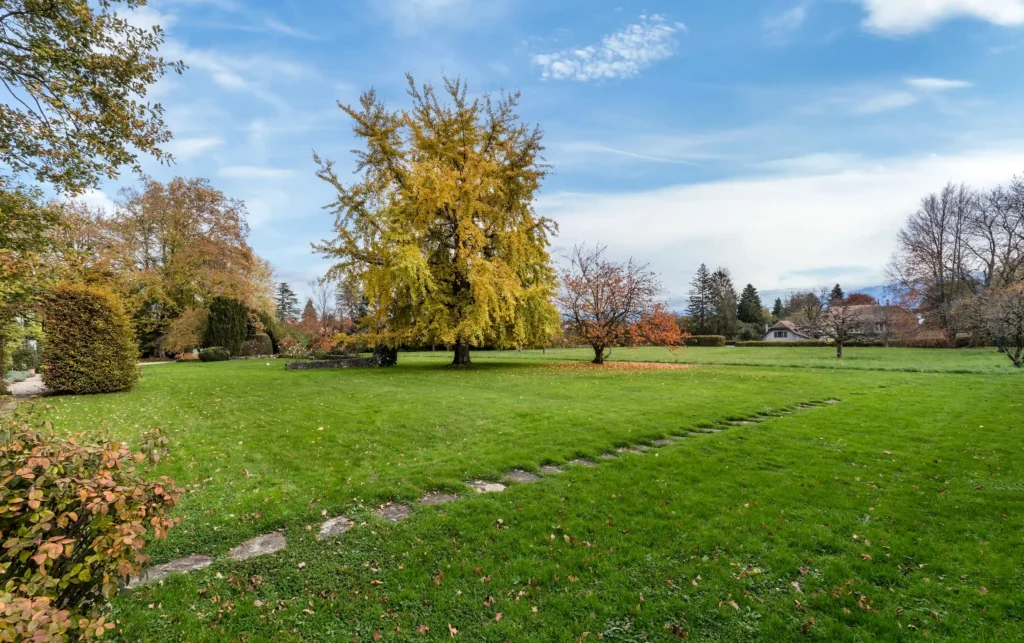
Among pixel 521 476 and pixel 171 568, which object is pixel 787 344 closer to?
pixel 521 476

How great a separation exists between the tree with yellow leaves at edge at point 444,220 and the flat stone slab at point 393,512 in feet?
37.1

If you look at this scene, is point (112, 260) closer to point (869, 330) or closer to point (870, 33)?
point (870, 33)

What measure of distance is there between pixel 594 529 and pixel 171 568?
3.66 meters

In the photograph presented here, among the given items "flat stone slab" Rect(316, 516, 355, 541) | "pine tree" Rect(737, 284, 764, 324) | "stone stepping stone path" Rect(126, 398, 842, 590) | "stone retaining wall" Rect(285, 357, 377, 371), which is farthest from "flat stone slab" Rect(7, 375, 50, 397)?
"pine tree" Rect(737, 284, 764, 324)

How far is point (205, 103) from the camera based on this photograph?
32.2 feet

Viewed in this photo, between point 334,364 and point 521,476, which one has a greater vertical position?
point 334,364

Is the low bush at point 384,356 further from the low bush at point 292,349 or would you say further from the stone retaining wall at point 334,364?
the low bush at point 292,349

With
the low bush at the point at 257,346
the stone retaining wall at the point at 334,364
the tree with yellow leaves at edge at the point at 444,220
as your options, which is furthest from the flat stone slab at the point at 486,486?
the low bush at the point at 257,346

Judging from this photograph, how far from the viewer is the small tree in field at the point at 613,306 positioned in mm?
20234

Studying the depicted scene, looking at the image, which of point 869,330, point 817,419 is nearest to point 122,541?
point 817,419

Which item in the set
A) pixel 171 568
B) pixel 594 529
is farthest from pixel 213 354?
pixel 594 529

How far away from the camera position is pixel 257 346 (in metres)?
29.8

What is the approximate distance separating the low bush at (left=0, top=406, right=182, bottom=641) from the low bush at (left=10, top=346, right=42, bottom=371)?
25247 mm

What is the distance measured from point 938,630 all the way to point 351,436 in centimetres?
698
